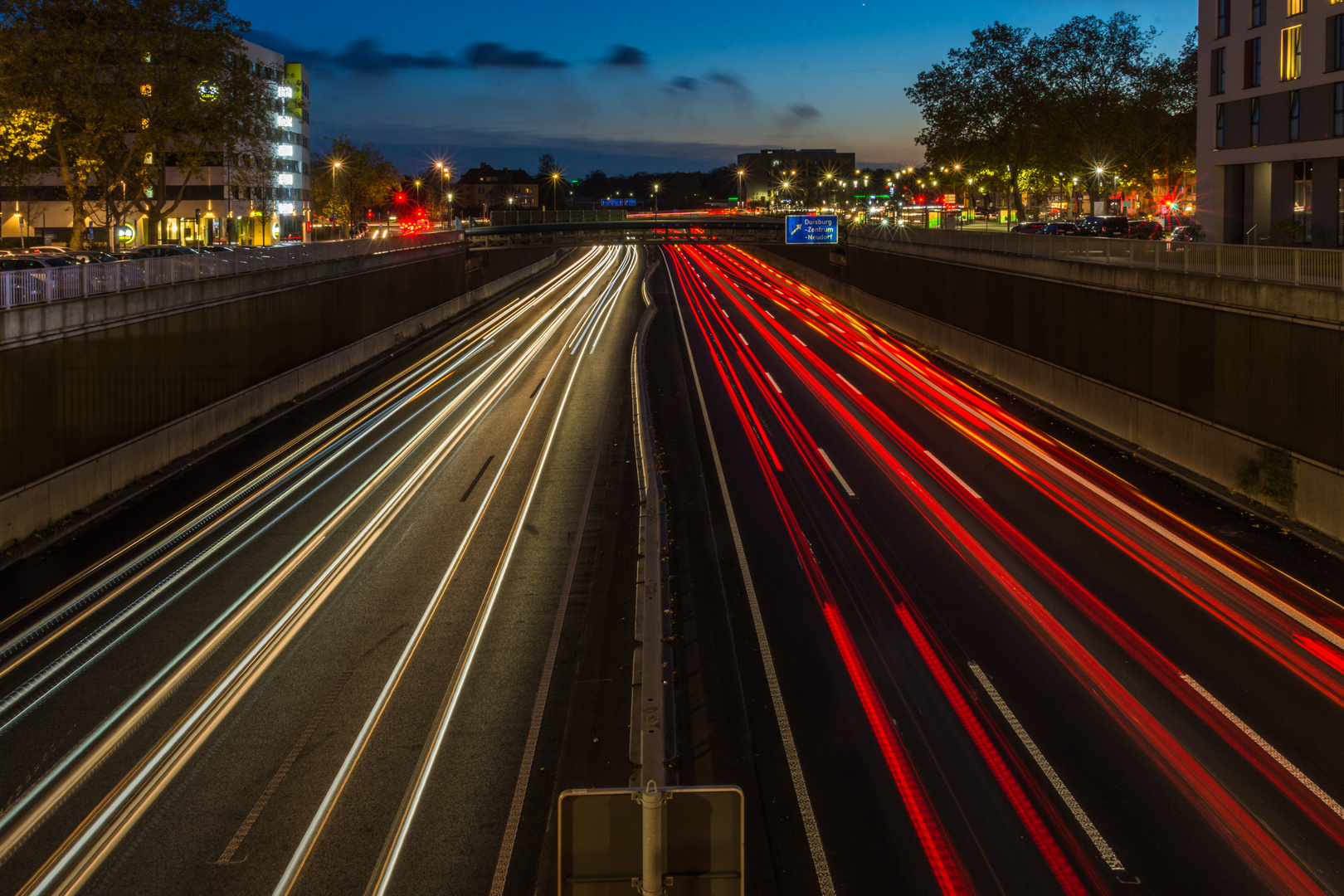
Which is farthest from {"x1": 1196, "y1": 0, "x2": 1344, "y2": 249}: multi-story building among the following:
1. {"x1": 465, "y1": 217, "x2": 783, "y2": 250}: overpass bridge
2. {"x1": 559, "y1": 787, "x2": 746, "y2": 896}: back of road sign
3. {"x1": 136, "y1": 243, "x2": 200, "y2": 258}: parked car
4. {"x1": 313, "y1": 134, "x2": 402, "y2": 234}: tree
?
{"x1": 313, "y1": 134, "x2": 402, "y2": 234}: tree

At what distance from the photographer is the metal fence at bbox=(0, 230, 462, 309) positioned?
18875mm

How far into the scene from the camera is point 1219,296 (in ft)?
71.6

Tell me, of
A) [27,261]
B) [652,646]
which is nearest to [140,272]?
[27,261]

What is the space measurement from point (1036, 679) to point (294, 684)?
347 inches

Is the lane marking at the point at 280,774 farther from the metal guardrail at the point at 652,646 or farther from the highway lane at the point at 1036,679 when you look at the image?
the highway lane at the point at 1036,679

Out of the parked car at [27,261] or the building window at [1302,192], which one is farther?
the building window at [1302,192]

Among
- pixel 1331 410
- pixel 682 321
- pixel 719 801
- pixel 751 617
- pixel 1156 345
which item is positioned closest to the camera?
pixel 719 801

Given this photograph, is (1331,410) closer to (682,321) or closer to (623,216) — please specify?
(682,321)

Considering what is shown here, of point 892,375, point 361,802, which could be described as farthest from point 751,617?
point 892,375

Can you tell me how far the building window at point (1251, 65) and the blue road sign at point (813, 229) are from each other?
2244 centimetres

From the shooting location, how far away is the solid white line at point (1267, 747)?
9.69m

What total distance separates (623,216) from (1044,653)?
104 meters

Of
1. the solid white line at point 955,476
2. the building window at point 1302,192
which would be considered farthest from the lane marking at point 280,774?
the building window at point 1302,192

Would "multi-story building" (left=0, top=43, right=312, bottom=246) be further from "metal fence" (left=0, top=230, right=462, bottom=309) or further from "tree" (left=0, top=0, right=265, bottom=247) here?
"metal fence" (left=0, top=230, right=462, bottom=309)
